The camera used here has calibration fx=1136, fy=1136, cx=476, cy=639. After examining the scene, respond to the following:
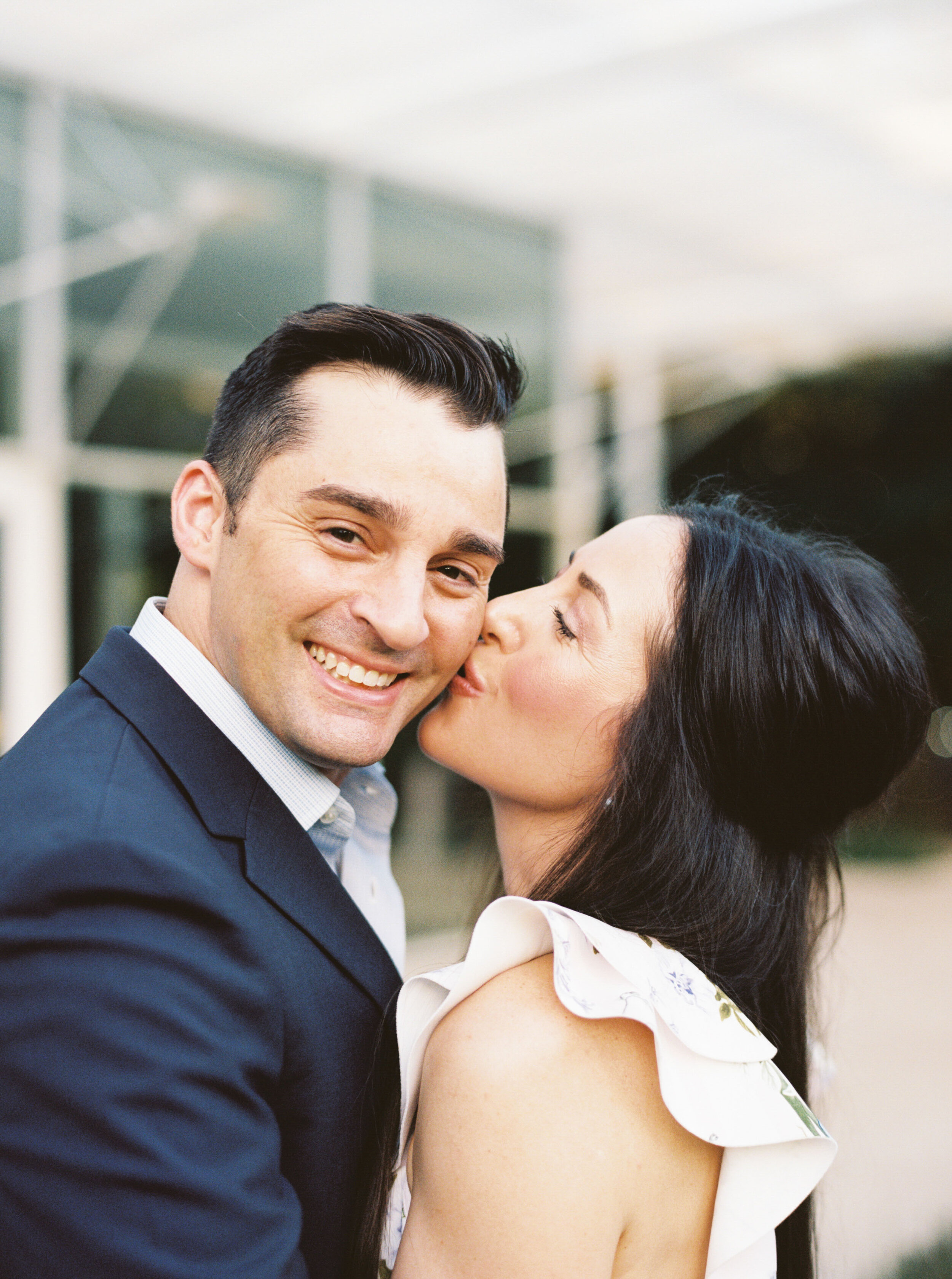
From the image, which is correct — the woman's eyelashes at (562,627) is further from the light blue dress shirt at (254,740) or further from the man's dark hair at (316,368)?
the light blue dress shirt at (254,740)

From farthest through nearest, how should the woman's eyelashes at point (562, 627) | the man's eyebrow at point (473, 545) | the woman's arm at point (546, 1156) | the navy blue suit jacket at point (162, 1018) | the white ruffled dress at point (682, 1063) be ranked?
the woman's eyelashes at point (562, 627) < the man's eyebrow at point (473, 545) < the white ruffled dress at point (682, 1063) < the woman's arm at point (546, 1156) < the navy blue suit jacket at point (162, 1018)

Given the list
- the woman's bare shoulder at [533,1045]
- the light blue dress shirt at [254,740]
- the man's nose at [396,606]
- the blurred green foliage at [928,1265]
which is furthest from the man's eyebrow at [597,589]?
the blurred green foliage at [928,1265]

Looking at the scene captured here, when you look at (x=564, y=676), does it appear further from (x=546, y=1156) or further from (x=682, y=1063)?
(x=546, y=1156)

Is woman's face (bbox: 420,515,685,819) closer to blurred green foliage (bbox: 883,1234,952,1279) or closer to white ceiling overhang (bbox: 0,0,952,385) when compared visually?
blurred green foliage (bbox: 883,1234,952,1279)

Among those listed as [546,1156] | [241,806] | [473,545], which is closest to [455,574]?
[473,545]

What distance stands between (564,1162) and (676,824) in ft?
2.17

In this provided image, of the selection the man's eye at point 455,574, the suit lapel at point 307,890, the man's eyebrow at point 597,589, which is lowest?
the suit lapel at point 307,890

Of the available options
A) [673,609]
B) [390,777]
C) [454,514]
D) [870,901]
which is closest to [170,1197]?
[454,514]

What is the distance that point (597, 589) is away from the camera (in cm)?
206

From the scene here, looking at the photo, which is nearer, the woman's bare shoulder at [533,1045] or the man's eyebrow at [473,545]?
the woman's bare shoulder at [533,1045]

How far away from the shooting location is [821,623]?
1987 mm

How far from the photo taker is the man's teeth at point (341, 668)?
5.82ft

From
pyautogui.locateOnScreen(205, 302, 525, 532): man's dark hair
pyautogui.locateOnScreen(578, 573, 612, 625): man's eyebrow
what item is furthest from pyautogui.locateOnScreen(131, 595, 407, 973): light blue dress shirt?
pyautogui.locateOnScreen(578, 573, 612, 625): man's eyebrow

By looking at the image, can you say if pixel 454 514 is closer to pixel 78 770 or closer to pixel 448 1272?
pixel 78 770
